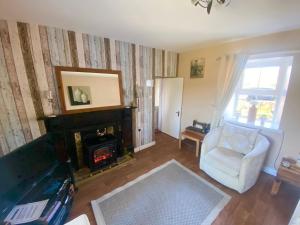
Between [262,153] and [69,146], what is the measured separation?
10.2 feet

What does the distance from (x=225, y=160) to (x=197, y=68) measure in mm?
2189

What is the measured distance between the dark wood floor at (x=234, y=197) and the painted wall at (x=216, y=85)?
0.65 meters

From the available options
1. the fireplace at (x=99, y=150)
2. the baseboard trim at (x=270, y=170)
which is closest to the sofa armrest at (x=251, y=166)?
the baseboard trim at (x=270, y=170)

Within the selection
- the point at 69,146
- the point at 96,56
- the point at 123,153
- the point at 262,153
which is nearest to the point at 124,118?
the point at 123,153

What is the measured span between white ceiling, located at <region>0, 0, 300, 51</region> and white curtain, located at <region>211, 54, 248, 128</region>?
1.45 ft

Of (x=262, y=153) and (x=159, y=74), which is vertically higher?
(x=159, y=74)

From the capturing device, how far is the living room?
1519 millimetres

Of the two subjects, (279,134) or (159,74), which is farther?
(159,74)

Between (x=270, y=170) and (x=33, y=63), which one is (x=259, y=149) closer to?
(x=270, y=170)

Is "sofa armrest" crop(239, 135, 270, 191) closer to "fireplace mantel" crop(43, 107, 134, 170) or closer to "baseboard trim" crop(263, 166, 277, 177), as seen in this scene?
"baseboard trim" crop(263, 166, 277, 177)

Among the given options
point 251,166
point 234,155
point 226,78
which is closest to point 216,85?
point 226,78

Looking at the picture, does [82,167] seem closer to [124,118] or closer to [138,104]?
[124,118]

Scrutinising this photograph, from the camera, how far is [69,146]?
236 cm

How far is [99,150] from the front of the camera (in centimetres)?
254
